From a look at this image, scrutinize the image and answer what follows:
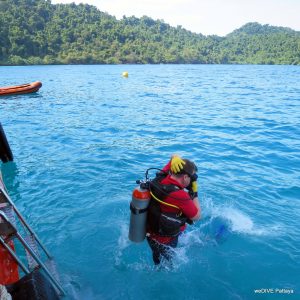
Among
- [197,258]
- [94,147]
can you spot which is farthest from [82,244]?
[94,147]

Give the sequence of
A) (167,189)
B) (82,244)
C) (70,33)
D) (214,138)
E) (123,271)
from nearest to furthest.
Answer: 1. (167,189)
2. (123,271)
3. (82,244)
4. (214,138)
5. (70,33)

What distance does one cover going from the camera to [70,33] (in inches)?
4230

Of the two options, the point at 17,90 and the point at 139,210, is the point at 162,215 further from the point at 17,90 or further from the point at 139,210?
the point at 17,90

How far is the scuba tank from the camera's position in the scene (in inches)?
169

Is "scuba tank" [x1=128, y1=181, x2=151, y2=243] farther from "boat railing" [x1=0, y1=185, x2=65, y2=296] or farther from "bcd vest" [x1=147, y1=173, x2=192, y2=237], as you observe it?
"boat railing" [x1=0, y1=185, x2=65, y2=296]

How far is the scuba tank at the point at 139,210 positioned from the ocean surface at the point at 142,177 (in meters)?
1.09

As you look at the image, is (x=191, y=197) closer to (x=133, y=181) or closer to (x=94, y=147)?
(x=133, y=181)

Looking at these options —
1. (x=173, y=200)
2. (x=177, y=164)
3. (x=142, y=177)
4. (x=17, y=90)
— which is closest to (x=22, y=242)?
(x=173, y=200)

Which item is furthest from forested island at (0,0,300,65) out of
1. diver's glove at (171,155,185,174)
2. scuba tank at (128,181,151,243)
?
diver's glove at (171,155,185,174)

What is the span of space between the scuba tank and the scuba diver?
0.30 feet

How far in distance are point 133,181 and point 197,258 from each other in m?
3.44

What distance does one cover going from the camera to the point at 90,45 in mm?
106625

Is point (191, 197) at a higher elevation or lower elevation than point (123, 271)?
higher

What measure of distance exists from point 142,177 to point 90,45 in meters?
106
